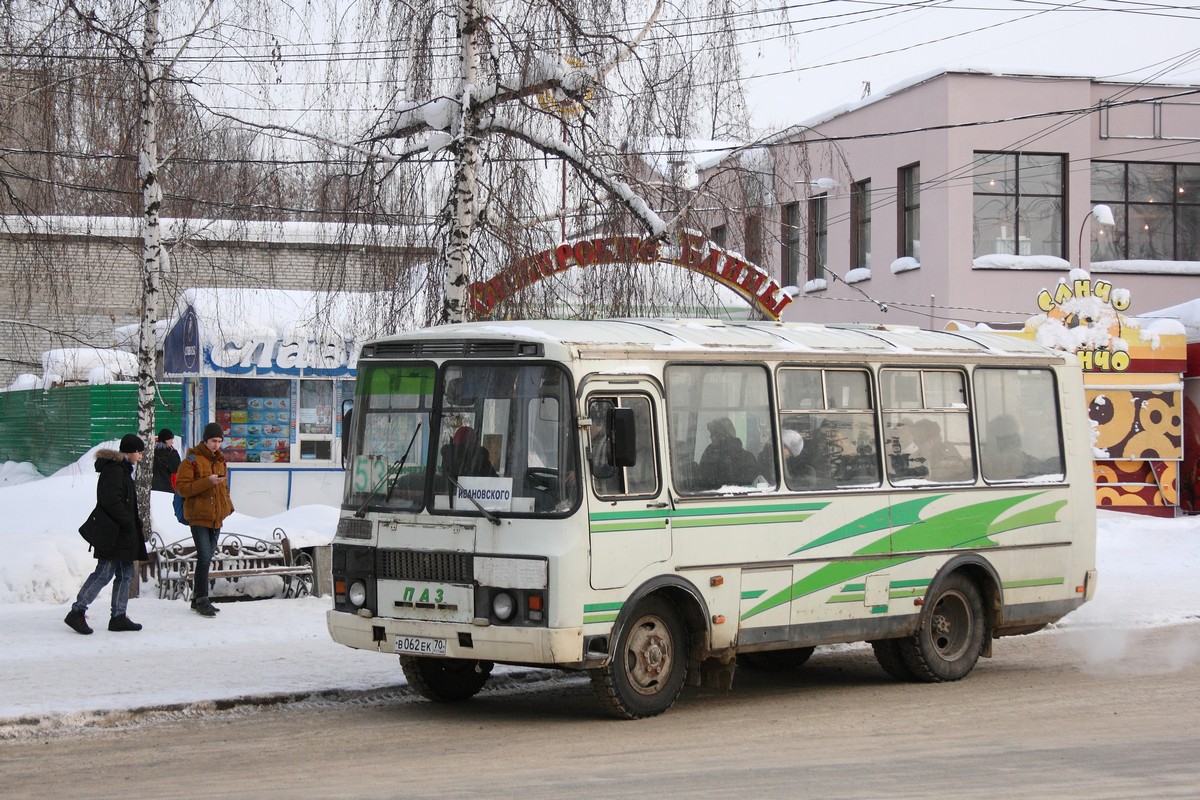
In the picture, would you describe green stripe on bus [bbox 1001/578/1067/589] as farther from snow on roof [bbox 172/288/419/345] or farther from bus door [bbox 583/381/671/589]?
snow on roof [bbox 172/288/419/345]

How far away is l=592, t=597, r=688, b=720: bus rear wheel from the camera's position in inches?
402

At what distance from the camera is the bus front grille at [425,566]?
33.2 ft

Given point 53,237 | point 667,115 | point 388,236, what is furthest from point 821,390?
point 53,237

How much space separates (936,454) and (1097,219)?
21.0m

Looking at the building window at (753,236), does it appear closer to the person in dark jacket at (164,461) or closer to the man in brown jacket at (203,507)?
the man in brown jacket at (203,507)

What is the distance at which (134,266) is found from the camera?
32.6m

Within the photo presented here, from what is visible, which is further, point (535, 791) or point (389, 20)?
point (389, 20)

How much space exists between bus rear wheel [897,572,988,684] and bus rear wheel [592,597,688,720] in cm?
248

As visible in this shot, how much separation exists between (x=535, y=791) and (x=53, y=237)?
971 centimetres

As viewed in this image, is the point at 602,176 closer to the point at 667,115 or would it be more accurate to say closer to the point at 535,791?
the point at 667,115

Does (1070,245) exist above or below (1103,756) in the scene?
above

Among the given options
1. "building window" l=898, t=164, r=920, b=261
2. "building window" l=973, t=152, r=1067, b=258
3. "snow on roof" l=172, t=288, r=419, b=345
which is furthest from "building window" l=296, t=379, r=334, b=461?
"building window" l=973, t=152, r=1067, b=258

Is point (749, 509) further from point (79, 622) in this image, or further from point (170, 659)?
point (79, 622)

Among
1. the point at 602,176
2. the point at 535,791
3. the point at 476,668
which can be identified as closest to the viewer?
the point at 535,791
